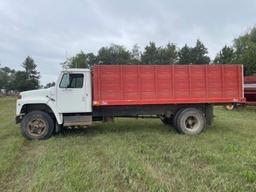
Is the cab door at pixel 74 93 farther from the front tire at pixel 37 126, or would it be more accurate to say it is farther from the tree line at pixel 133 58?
the tree line at pixel 133 58

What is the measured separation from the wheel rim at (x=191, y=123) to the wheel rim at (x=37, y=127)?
4.46 meters

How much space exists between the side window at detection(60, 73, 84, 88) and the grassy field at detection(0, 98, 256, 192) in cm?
156

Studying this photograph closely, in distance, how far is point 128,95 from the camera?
9.52 m

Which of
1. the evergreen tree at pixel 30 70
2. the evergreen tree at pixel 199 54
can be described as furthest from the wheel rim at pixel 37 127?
the evergreen tree at pixel 30 70

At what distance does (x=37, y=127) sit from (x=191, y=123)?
4.84 m

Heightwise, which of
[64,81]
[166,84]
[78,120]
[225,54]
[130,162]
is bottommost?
[130,162]

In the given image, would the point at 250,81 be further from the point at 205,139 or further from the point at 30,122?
the point at 30,122

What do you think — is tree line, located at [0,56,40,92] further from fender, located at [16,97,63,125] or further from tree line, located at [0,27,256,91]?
fender, located at [16,97,63,125]

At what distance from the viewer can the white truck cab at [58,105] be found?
9328mm

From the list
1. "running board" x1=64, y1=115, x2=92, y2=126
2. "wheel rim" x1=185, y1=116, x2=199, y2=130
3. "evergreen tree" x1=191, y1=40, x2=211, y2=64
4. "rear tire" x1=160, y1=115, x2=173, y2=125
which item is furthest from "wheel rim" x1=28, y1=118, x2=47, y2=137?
"evergreen tree" x1=191, y1=40, x2=211, y2=64

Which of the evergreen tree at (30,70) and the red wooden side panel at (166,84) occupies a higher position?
the evergreen tree at (30,70)

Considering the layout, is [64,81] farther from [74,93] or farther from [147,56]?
[147,56]

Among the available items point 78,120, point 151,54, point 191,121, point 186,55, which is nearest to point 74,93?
point 78,120

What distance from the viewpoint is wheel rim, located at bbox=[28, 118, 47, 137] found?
9.32 meters
